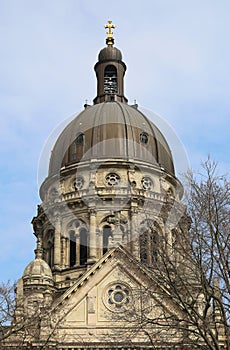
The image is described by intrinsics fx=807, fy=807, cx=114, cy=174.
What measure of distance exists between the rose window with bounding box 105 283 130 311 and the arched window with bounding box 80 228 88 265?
11.8 metres

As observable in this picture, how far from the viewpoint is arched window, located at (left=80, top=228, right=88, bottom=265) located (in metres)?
65.3

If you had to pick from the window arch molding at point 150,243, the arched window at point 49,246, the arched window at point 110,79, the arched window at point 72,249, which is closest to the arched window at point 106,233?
the arched window at point 72,249

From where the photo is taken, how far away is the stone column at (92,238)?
63.7 m

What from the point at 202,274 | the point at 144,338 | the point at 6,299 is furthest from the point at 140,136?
the point at 202,274

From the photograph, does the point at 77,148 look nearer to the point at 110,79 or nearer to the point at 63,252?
the point at 63,252

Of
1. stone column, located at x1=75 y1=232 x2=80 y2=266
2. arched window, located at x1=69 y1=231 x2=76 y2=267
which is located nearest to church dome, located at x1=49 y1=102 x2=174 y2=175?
arched window, located at x1=69 y1=231 x2=76 y2=267

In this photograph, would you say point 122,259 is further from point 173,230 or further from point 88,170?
point 173,230

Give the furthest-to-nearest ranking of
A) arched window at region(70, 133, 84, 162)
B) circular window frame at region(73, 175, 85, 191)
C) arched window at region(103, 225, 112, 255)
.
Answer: arched window at region(70, 133, 84, 162) < circular window frame at region(73, 175, 85, 191) < arched window at region(103, 225, 112, 255)

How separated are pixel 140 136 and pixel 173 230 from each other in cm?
4192

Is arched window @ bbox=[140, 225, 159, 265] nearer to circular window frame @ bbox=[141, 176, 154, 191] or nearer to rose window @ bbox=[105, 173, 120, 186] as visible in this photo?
rose window @ bbox=[105, 173, 120, 186]

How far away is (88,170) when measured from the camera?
69.0m

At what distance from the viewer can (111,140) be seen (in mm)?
70062

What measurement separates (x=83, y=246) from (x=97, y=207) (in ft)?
11.2

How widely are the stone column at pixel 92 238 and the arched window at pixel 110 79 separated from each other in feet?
60.8
